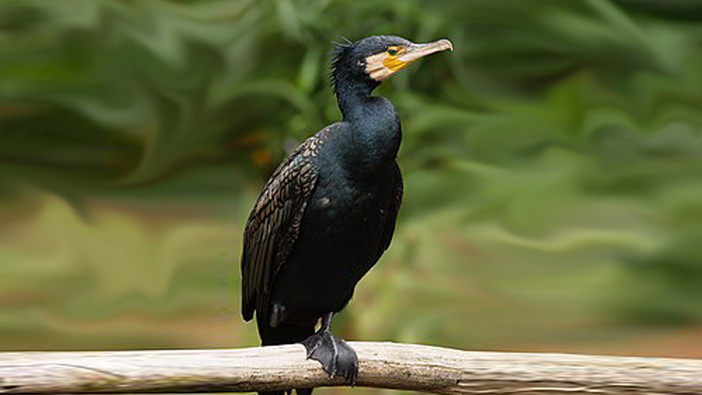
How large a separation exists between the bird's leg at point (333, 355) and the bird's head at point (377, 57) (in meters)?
0.48

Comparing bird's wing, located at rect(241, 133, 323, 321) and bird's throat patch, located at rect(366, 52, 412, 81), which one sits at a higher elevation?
bird's throat patch, located at rect(366, 52, 412, 81)

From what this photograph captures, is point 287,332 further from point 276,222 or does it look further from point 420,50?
point 420,50

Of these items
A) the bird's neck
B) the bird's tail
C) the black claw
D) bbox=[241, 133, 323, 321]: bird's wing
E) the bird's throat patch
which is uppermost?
the bird's throat patch

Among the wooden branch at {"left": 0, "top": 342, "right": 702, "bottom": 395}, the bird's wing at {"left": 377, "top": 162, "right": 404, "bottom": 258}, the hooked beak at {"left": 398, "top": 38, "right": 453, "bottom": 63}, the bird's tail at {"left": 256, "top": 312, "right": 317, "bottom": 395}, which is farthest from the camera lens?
the bird's tail at {"left": 256, "top": 312, "right": 317, "bottom": 395}

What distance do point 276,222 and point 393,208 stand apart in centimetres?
23

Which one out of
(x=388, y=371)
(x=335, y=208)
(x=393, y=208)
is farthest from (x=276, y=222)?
(x=388, y=371)

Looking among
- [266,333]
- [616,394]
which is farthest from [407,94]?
[616,394]

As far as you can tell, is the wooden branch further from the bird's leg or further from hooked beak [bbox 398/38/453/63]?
hooked beak [bbox 398/38/453/63]

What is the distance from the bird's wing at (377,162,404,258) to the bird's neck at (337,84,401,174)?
9 centimetres

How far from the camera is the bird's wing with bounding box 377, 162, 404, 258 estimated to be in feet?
7.52

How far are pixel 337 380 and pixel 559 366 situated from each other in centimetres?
40

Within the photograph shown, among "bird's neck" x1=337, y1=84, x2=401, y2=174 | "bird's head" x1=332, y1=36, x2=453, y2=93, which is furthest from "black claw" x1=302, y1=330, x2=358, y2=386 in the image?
"bird's head" x1=332, y1=36, x2=453, y2=93

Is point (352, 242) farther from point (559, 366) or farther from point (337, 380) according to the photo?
point (559, 366)

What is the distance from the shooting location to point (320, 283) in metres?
2.31
